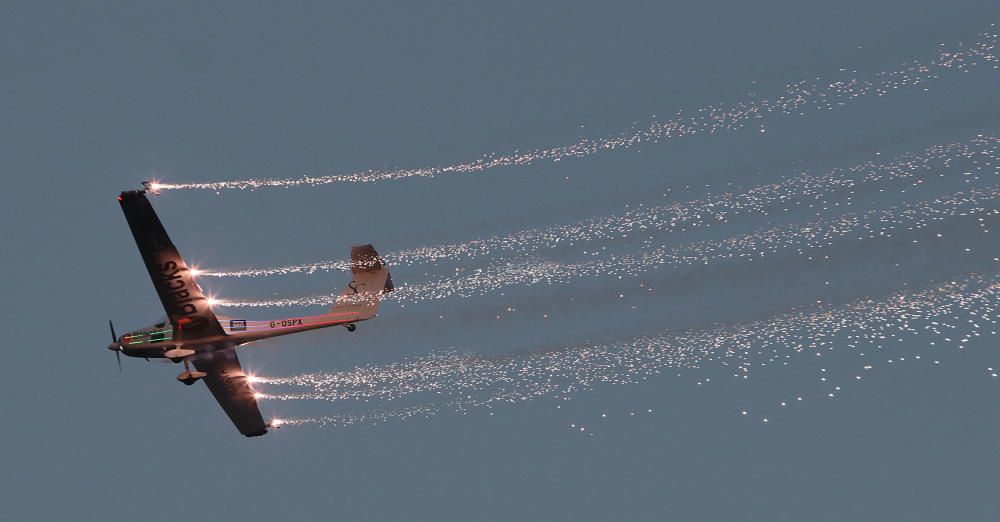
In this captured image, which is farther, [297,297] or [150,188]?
[297,297]

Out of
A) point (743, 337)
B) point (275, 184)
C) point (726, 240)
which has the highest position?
point (275, 184)

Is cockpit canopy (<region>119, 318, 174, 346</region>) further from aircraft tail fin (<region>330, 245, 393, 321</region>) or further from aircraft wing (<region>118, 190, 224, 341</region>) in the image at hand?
aircraft tail fin (<region>330, 245, 393, 321</region>)

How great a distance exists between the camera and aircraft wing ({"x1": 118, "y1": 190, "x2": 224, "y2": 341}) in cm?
3641

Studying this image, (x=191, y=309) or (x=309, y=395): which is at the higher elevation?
(x=191, y=309)

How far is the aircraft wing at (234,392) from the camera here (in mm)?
41906

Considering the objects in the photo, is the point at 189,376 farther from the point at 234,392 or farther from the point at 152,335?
the point at 234,392

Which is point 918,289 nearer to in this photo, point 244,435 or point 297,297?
point 297,297

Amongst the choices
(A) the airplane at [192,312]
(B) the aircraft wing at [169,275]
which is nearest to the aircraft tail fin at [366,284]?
(A) the airplane at [192,312]

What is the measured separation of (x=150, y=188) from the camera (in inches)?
1401

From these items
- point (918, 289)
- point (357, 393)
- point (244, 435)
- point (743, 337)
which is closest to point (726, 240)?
point (743, 337)

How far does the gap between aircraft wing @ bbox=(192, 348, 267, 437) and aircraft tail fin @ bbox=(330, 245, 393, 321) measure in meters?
5.54

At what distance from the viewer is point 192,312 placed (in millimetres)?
38844

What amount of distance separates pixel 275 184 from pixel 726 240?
37.9 feet

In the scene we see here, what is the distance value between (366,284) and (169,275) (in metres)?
5.70
